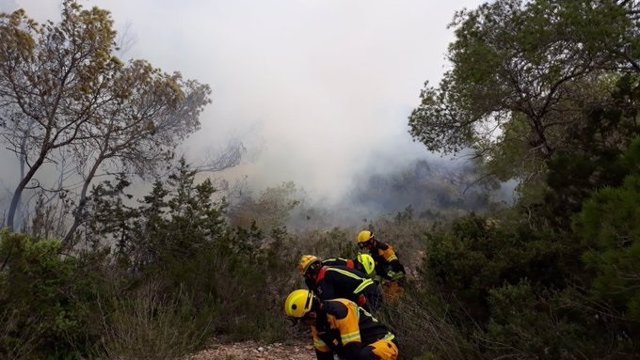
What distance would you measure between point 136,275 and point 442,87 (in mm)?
8370

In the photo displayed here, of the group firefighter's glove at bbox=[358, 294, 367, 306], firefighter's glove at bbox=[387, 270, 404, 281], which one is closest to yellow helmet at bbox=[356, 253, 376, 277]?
firefighter's glove at bbox=[387, 270, 404, 281]

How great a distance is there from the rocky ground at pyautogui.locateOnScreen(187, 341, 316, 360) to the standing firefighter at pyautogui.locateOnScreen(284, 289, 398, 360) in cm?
274

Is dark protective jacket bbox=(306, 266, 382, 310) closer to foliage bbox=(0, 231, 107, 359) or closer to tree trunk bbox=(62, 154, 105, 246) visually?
foliage bbox=(0, 231, 107, 359)

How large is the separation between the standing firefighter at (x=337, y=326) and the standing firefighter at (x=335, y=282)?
4.45ft

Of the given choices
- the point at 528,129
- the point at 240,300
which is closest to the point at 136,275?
the point at 240,300

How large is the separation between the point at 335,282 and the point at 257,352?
225 cm

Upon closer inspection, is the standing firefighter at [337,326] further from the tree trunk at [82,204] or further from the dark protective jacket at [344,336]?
the tree trunk at [82,204]

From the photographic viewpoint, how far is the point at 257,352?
670 cm

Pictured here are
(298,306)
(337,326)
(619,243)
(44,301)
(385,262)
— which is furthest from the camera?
(385,262)

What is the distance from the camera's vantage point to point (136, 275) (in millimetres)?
8234

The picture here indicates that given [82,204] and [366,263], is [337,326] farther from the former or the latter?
[82,204]

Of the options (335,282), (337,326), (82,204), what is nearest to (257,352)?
(335,282)

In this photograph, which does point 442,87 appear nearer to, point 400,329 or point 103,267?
point 400,329

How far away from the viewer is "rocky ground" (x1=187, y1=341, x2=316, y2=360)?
626 centimetres
